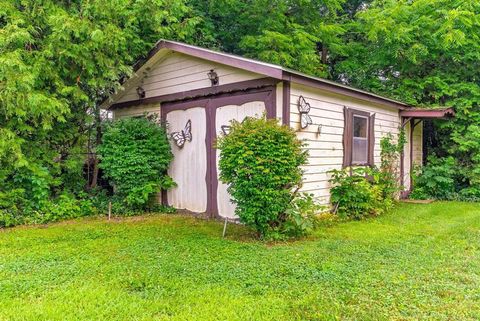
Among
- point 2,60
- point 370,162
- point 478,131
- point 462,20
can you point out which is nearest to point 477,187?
point 478,131

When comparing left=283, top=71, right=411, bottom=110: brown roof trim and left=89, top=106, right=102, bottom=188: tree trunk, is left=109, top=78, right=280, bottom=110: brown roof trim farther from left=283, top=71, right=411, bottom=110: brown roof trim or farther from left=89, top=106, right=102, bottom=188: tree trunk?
left=89, top=106, right=102, bottom=188: tree trunk

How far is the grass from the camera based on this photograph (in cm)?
276

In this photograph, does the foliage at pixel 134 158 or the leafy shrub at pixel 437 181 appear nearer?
the foliage at pixel 134 158

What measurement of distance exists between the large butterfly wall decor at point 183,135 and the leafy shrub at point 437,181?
6.04 metres

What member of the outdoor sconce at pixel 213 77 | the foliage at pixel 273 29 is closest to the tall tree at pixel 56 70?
the outdoor sconce at pixel 213 77

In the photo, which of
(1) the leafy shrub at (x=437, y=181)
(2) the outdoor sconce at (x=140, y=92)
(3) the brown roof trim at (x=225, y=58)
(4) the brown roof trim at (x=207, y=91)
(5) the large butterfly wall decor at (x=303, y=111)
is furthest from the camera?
(1) the leafy shrub at (x=437, y=181)

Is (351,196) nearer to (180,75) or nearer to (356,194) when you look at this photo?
(356,194)

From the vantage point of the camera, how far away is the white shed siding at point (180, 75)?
241 inches

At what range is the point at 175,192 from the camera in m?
7.29

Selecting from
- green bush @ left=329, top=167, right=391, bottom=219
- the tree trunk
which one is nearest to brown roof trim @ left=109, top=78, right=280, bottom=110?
the tree trunk

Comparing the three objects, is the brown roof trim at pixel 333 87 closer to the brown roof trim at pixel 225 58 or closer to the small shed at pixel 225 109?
the small shed at pixel 225 109

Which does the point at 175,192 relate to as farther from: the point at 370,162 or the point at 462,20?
the point at 462,20

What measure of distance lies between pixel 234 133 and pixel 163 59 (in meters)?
3.28

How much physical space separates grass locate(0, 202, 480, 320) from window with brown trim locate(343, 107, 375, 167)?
1.94 m
